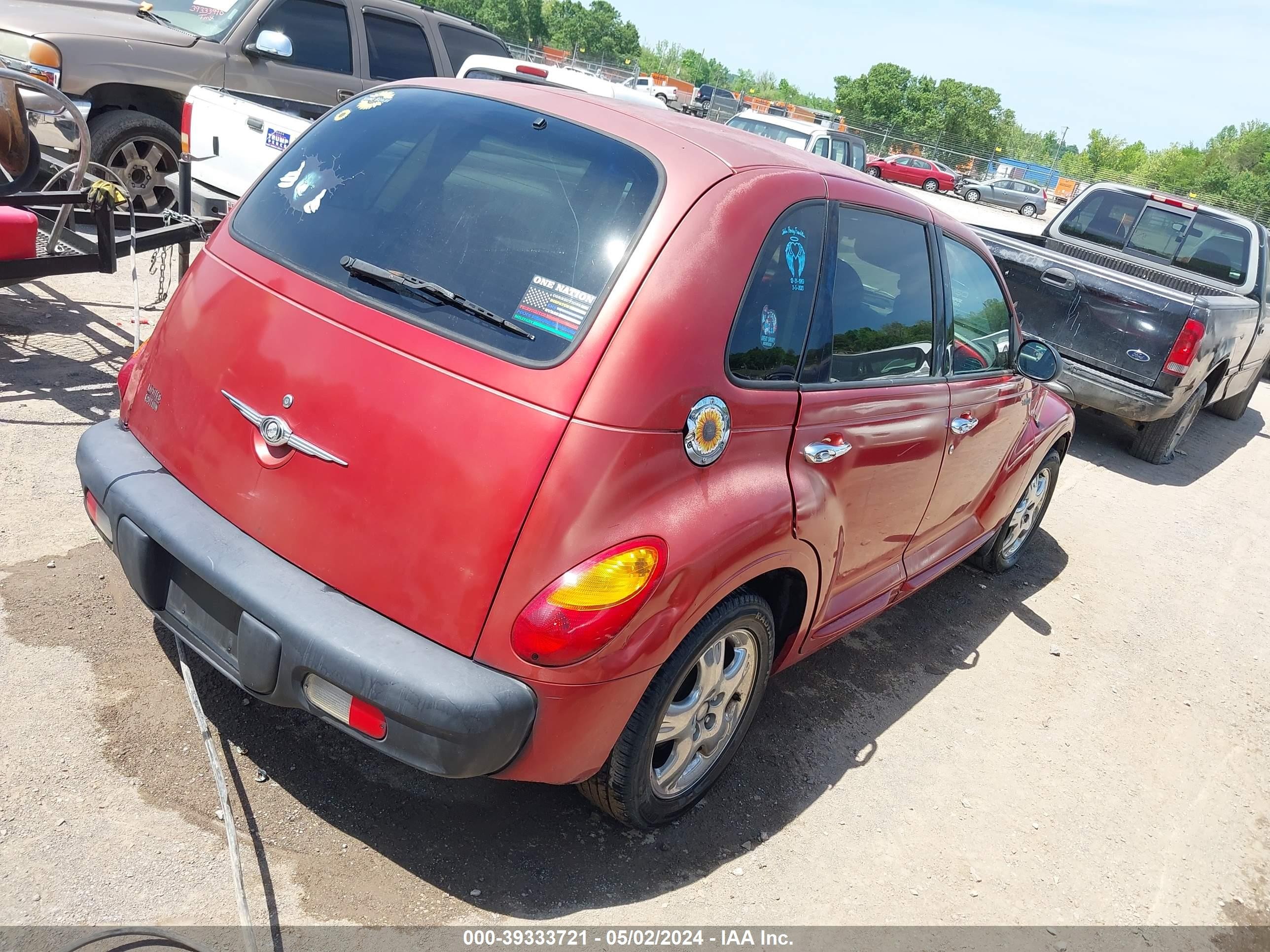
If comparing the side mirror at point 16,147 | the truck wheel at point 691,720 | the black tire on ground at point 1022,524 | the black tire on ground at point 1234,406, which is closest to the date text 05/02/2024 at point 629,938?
the truck wheel at point 691,720

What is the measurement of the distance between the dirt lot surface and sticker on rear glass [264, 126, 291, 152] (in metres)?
1.80

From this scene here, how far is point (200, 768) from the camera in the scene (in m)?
2.75

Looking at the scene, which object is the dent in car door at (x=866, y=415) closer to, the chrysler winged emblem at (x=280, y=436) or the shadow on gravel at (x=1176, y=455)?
the chrysler winged emblem at (x=280, y=436)

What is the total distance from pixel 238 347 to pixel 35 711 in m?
1.26

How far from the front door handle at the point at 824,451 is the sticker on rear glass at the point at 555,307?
86 centimetres

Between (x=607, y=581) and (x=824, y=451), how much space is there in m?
0.98

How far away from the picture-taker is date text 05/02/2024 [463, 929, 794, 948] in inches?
97.0

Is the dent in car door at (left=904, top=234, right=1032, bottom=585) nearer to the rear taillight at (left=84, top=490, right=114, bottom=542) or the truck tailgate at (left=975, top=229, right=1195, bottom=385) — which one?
the rear taillight at (left=84, top=490, right=114, bottom=542)

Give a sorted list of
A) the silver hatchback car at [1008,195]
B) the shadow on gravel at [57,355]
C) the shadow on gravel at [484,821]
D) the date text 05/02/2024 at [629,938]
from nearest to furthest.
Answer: the date text 05/02/2024 at [629,938] → the shadow on gravel at [484,821] → the shadow on gravel at [57,355] → the silver hatchback car at [1008,195]

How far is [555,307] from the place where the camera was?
2.38 m

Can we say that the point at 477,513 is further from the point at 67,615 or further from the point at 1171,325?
the point at 1171,325

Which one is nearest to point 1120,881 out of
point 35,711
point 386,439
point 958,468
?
point 958,468

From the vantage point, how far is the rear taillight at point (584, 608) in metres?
2.22

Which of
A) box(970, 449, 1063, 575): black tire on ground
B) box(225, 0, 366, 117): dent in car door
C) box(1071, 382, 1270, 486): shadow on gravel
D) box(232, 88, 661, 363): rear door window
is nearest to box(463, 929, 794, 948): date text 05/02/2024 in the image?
box(232, 88, 661, 363): rear door window
